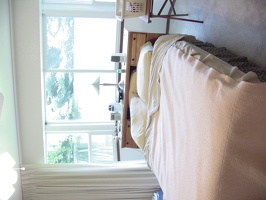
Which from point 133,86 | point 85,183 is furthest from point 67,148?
point 133,86

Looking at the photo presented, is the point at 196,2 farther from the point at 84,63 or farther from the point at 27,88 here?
the point at 27,88

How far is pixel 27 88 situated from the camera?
3.41 m

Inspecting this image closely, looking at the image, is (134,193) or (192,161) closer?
(192,161)

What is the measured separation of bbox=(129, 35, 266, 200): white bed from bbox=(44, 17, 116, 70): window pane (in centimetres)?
212

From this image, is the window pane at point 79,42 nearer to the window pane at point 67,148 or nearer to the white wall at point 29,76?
the white wall at point 29,76

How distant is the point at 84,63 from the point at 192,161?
2920 millimetres

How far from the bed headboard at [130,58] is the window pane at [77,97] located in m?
1.06

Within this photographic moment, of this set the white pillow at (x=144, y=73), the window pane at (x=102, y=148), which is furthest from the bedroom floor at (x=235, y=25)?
the window pane at (x=102, y=148)

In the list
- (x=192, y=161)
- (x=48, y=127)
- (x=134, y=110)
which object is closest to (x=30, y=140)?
(x=48, y=127)

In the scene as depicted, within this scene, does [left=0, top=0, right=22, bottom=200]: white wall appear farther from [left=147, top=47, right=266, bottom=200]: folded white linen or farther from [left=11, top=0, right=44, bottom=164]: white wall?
[left=147, top=47, right=266, bottom=200]: folded white linen

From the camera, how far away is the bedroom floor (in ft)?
5.97

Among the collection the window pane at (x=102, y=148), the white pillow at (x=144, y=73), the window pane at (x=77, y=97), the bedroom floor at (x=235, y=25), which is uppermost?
the bedroom floor at (x=235, y=25)

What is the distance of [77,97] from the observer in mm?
3990

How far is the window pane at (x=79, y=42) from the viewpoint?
374 cm
